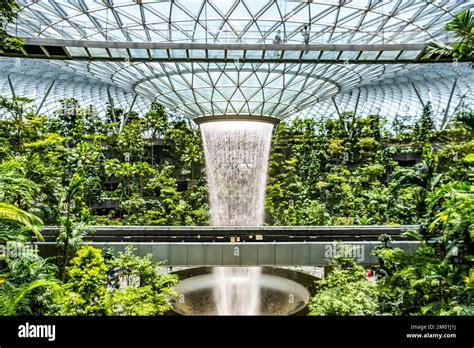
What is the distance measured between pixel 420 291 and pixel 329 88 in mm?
25161

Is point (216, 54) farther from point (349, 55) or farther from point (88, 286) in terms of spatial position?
point (88, 286)

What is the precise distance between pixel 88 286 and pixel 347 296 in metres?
9.30

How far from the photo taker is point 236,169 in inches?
1567

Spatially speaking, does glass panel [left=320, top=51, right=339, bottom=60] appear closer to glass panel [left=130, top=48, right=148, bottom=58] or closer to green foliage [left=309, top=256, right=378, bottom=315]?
glass panel [left=130, top=48, right=148, bottom=58]

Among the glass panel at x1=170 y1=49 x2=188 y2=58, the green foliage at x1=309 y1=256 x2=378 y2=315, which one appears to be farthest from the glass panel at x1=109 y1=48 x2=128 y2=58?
the green foliage at x1=309 y1=256 x2=378 y2=315

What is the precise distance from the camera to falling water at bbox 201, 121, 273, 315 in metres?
36.5

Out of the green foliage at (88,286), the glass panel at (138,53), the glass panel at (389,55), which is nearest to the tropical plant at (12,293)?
the green foliage at (88,286)

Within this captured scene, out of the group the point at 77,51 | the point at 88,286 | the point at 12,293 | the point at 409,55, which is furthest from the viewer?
the point at 409,55

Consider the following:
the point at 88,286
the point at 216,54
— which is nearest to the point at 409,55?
the point at 216,54

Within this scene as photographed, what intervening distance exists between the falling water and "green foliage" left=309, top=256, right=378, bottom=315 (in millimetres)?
22130

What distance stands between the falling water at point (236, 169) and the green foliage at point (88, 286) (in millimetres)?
23093
